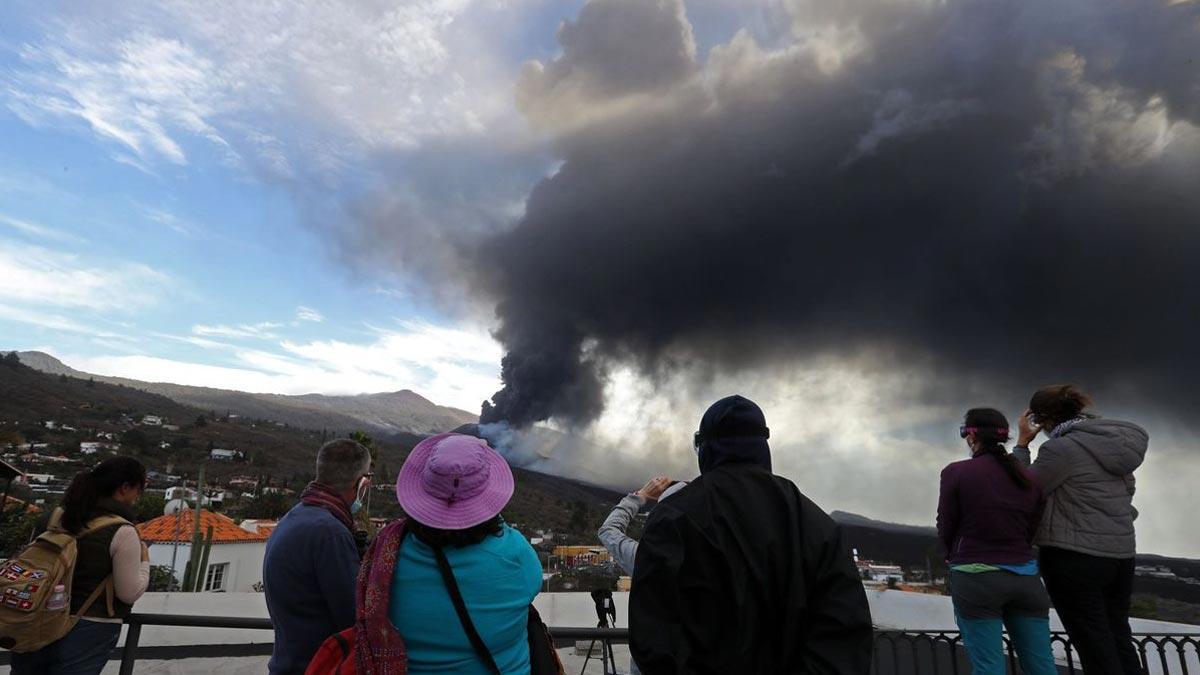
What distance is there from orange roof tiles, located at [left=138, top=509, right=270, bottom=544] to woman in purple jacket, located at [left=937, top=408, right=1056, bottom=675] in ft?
111

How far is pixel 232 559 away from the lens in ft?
99.6

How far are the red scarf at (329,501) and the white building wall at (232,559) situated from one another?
31.8 meters

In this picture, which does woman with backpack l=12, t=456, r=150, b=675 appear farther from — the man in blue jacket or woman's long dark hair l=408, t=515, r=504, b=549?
woman's long dark hair l=408, t=515, r=504, b=549

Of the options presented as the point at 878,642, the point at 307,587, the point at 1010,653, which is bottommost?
the point at 878,642

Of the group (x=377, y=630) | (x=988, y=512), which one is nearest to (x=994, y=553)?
(x=988, y=512)

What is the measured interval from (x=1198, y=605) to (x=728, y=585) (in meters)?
10.9

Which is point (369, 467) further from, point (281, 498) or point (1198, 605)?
point (281, 498)

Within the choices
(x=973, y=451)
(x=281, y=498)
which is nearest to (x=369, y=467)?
(x=973, y=451)

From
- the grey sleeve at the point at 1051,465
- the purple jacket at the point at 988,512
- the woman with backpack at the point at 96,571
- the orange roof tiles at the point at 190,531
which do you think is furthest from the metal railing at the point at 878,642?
the orange roof tiles at the point at 190,531

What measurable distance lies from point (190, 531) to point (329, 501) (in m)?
34.7

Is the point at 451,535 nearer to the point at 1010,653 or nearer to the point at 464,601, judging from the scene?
the point at 464,601

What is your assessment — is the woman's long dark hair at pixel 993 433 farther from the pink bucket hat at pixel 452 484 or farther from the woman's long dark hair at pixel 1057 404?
the pink bucket hat at pixel 452 484

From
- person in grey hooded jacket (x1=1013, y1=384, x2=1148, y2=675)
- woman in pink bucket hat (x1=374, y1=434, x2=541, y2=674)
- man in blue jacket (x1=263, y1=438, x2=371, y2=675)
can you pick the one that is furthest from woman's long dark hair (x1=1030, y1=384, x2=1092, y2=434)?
man in blue jacket (x1=263, y1=438, x2=371, y2=675)

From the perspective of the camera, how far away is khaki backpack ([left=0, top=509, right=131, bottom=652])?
2.65 meters
